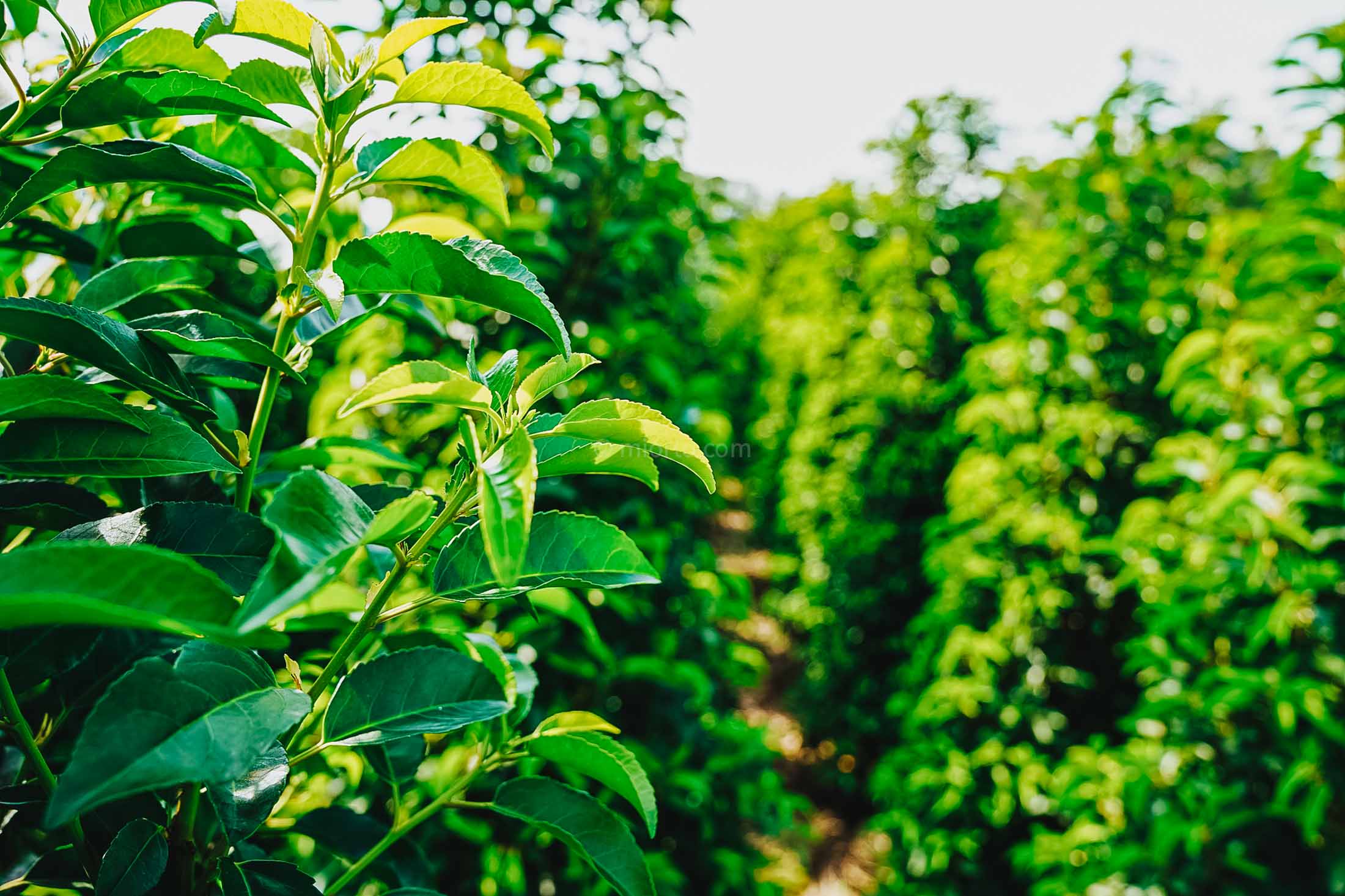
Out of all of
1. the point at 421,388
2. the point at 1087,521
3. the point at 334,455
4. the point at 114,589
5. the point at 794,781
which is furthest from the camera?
the point at 794,781

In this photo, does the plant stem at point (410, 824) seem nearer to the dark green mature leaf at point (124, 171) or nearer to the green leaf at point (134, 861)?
the green leaf at point (134, 861)

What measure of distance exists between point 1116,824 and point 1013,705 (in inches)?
32.0

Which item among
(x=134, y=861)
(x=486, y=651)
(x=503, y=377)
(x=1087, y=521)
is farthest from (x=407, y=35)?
(x=1087, y=521)

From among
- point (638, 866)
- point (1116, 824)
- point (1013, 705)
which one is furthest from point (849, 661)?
point (638, 866)

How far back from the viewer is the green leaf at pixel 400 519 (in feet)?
1.55

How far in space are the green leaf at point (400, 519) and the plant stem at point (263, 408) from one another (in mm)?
206

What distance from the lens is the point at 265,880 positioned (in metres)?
0.64

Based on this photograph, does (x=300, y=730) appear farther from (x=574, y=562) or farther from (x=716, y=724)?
(x=716, y=724)

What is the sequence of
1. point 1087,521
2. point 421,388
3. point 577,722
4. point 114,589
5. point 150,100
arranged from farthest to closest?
point 1087,521
point 577,722
point 150,100
point 421,388
point 114,589

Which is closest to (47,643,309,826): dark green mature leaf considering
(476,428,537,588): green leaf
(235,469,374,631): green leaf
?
(235,469,374,631): green leaf

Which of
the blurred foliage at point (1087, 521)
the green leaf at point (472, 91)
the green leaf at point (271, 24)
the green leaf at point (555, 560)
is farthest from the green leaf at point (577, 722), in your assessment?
the blurred foliage at point (1087, 521)

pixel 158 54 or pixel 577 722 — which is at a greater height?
pixel 158 54

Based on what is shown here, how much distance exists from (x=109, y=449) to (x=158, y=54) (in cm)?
35

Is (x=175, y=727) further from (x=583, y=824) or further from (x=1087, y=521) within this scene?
(x=1087, y=521)
